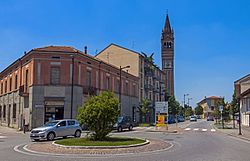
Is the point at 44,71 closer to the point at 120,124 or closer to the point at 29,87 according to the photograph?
the point at 29,87

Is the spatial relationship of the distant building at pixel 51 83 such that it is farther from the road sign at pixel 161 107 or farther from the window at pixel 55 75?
the road sign at pixel 161 107

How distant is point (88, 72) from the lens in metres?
45.0

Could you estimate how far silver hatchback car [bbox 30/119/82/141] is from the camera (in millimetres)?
24312

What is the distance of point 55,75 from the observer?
135 feet

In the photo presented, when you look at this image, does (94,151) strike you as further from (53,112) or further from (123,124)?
(53,112)

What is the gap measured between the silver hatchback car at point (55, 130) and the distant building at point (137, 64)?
3876cm

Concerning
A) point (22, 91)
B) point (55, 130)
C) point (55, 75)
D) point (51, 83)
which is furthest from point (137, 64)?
point (55, 130)

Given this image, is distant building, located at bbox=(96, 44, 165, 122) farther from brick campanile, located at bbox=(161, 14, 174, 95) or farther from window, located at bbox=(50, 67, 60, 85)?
brick campanile, located at bbox=(161, 14, 174, 95)

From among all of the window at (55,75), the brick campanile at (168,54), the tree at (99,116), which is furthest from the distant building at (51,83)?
the brick campanile at (168,54)

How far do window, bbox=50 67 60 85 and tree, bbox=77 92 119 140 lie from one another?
2018 cm

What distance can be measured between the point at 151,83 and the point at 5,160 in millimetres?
62858

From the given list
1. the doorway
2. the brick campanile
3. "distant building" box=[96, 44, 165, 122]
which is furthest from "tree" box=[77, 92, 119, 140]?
the brick campanile

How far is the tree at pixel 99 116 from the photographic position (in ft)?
67.9

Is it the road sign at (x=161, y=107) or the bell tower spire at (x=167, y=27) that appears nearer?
the road sign at (x=161, y=107)
